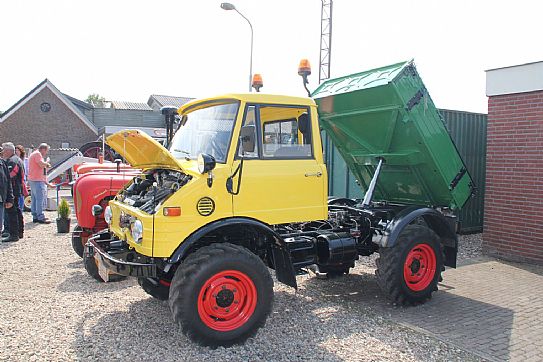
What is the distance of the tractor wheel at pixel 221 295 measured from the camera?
4.10 meters

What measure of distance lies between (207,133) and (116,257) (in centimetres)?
162

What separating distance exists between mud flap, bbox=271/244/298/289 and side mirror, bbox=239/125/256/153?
3.58 feet

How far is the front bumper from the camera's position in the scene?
421 cm

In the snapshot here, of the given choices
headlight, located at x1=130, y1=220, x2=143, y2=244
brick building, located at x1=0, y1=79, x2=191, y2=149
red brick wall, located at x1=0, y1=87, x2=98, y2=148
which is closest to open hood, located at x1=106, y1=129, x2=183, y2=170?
headlight, located at x1=130, y1=220, x2=143, y2=244

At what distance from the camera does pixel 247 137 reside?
179 inches

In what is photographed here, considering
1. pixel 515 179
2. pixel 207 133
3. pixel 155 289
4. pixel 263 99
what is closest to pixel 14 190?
pixel 155 289

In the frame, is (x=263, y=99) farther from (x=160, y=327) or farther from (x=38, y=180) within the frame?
(x=38, y=180)

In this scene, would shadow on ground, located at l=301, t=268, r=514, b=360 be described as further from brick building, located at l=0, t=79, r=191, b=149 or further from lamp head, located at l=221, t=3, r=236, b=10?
brick building, located at l=0, t=79, r=191, b=149

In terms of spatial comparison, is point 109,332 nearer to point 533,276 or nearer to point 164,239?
point 164,239

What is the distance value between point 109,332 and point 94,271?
128cm

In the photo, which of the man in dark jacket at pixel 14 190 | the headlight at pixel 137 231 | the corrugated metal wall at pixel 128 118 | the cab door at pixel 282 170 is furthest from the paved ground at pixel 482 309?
the corrugated metal wall at pixel 128 118

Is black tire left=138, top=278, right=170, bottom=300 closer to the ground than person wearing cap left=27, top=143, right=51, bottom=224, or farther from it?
closer to the ground

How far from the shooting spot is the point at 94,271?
574 cm

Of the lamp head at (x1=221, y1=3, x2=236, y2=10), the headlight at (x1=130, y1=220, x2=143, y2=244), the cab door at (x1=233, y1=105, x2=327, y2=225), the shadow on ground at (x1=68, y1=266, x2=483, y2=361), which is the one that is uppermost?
the lamp head at (x1=221, y1=3, x2=236, y2=10)
